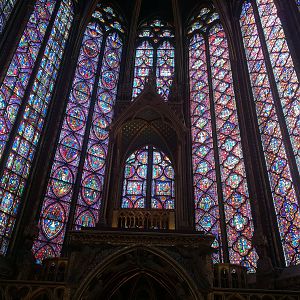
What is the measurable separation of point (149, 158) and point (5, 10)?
588 cm

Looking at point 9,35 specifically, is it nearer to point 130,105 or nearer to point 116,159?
point 130,105

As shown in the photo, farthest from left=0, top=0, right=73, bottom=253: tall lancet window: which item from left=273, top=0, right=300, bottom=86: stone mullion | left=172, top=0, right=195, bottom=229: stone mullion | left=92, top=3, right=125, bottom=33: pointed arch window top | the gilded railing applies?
left=273, top=0, right=300, bottom=86: stone mullion

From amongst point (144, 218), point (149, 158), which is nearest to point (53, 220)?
point (144, 218)

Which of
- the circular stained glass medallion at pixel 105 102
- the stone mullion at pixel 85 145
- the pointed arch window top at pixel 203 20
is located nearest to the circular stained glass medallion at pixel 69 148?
the stone mullion at pixel 85 145

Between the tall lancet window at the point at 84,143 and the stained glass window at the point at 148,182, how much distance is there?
33.1 inches

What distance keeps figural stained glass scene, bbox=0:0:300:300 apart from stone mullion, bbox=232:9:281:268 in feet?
0.13

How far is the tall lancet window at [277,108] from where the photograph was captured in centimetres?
959

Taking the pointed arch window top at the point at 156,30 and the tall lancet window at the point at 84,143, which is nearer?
the tall lancet window at the point at 84,143

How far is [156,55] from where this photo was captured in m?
15.6

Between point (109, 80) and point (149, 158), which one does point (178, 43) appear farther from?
point (149, 158)

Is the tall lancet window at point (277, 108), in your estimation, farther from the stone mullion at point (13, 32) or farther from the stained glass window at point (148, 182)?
the stone mullion at point (13, 32)

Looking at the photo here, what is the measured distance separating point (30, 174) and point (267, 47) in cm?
813

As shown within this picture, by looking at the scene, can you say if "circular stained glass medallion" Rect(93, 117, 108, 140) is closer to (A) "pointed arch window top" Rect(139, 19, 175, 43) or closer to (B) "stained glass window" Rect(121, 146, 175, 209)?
(B) "stained glass window" Rect(121, 146, 175, 209)

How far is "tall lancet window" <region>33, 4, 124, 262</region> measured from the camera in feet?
34.8
